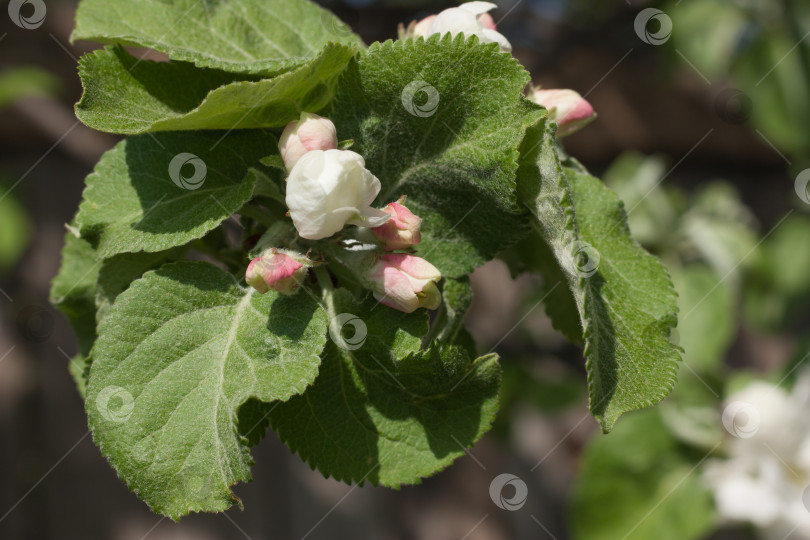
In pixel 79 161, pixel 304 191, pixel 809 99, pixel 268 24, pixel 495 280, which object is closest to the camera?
pixel 304 191

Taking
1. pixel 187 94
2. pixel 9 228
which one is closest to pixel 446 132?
pixel 187 94

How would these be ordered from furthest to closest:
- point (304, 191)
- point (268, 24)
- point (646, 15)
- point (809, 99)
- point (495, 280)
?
point (495, 280) → point (809, 99) → point (646, 15) → point (268, 24) → point (304, 191)

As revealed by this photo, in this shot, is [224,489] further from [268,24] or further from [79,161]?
[79,161]

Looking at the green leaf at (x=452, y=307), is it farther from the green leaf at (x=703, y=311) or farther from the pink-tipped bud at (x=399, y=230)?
the green leaf at (x=703, y=311)

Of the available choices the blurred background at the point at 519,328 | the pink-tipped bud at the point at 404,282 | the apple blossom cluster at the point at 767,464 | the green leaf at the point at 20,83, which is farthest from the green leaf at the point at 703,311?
the green leaf at the point at 20,83

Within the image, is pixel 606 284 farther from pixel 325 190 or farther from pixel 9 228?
pixel 9 228

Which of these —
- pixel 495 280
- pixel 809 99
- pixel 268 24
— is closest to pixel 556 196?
pixel 268 24
